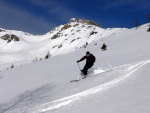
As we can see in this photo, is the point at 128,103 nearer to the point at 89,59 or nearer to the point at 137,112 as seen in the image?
the point at 137,112

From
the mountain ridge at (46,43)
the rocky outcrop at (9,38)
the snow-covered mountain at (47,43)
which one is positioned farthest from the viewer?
the rocky outcrop at (9,38)

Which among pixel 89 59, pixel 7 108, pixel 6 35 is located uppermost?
pixel 6 35

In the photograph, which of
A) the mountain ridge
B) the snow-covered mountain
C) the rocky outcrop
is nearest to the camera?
the snow-covered mountain

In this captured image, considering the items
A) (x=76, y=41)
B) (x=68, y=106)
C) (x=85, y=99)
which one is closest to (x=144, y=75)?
(x=85, y=99)

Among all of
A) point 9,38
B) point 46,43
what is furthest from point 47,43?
point 9,38

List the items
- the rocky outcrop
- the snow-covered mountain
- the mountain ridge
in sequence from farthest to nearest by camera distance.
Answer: the rocky outcrop → the mountain ridge → the snow-covered mountain

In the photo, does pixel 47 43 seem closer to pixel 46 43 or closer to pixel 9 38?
pixel 46 43

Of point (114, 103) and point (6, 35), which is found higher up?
point (6, 35)

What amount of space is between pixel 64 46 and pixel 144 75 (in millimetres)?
110342

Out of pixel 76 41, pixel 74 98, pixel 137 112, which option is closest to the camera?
pixel 137 112

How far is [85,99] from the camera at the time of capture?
35.0ft

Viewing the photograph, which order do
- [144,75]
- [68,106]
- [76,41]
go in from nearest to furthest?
[68,106] → [144,75] → [76,41]

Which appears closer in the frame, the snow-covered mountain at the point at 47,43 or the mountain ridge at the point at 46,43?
the snow-covered mountain at the point at 47,43

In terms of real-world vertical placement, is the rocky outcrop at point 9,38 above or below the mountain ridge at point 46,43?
above
